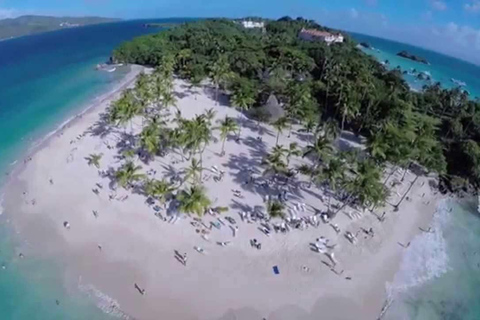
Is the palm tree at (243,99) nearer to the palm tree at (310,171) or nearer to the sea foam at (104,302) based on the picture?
the palm tree at (310,171)

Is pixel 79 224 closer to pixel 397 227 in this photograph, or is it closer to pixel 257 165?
pixel 257 165

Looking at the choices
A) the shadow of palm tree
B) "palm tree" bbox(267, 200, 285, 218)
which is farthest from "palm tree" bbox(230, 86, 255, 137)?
"palm tree" bbox(267, 200, 285, 218)

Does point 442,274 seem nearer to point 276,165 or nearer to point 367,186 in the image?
point 367,186

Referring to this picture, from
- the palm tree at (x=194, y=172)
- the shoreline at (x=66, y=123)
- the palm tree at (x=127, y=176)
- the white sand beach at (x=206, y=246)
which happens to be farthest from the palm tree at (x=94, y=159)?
the palm tree at (x=194, y=172)

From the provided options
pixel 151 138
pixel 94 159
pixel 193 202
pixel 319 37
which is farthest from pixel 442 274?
pixel 319 37

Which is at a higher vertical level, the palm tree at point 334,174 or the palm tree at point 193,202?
the palm tree at point 334,174

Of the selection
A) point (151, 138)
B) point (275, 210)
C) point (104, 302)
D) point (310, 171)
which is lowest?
point (104, 302)

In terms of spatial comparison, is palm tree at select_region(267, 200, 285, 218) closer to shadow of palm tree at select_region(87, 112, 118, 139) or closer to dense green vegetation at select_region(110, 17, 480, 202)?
dense green vegetation at select_region(110, 17, 480, 202)
